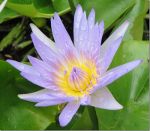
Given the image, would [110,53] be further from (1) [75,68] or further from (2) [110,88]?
(2) [110,88]

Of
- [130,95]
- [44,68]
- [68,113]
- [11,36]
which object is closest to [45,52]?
[44,68]

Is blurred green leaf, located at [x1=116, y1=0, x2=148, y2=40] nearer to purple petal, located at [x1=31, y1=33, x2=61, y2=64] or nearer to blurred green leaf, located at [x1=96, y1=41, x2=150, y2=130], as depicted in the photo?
blurred green leaf, located at [x1=96, y1=41, x2=150, y2=130]

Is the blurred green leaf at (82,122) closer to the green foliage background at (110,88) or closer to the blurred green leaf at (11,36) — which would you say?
the green foliage background at (110,88)

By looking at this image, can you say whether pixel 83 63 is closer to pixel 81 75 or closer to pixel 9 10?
pixel 81 75

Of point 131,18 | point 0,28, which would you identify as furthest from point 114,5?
point 0,28

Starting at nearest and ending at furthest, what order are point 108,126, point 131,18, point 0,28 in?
1. point 108,126
2. point 131,18
3. point 0,28

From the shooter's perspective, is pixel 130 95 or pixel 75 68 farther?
pixel 130 95
